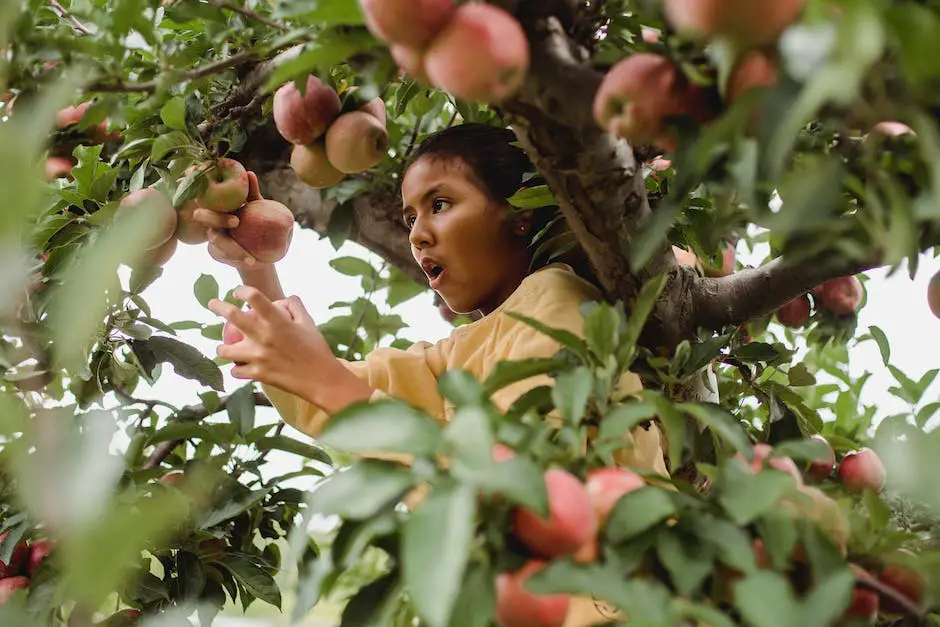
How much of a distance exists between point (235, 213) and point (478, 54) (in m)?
0.68

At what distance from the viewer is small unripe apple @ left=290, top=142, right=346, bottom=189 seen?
118 cm

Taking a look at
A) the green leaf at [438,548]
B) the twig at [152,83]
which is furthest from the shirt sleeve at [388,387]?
the green leaf at [438,548]

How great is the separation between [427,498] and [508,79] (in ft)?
0.93

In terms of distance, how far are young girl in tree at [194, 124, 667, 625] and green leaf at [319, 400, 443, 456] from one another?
1.39 ft

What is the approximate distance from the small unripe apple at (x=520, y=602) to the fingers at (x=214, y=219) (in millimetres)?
742

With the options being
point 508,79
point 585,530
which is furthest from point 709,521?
point 508,79

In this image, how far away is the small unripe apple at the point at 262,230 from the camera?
3.86 feet

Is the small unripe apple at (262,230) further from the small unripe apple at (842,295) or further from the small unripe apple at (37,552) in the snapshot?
the small unripe apple at (842,295)

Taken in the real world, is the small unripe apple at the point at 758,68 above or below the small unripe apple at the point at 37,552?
above

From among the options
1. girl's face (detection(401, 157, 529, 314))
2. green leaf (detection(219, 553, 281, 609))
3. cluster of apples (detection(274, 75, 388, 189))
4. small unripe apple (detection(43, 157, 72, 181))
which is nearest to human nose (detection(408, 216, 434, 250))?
girl's face (detection(401, 157, 529, 314))

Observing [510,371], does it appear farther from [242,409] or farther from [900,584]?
[242,409]

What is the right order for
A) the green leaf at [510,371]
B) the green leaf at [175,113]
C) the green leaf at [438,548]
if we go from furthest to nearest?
the green leaf at [175,113]
the green leaf at [510,371]
the green leaf at [438,548]

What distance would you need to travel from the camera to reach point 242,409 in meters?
1.18

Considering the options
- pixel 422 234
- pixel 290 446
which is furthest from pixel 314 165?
pixel 290 446
